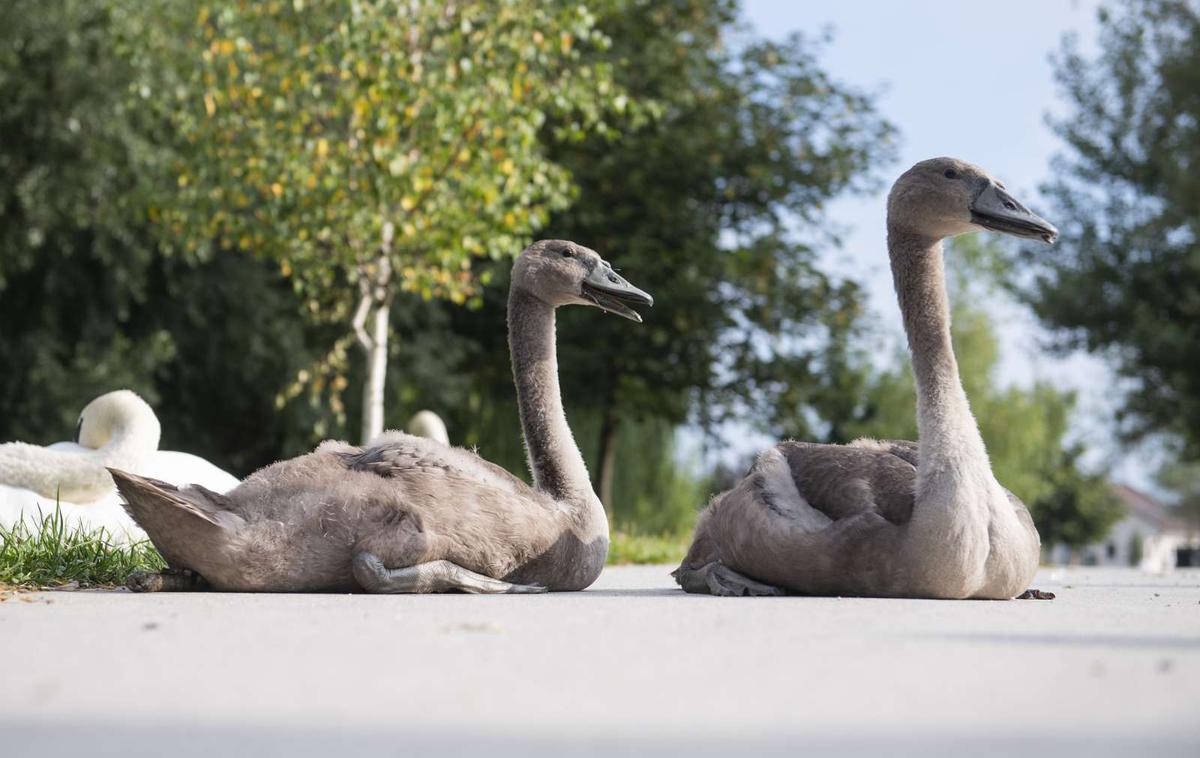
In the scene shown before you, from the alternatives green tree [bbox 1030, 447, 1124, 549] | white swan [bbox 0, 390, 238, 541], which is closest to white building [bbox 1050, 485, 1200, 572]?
green tree [bbox 1030, 447, 1124, 549]

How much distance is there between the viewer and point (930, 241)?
24.9ft

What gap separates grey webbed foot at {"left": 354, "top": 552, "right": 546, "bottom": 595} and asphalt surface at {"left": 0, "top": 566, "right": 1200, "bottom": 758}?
0.87m

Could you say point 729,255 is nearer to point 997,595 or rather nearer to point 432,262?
point 432,262

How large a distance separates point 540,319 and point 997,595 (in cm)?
301

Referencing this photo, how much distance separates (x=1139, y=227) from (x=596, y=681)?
26.8m

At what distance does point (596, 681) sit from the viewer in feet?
13.6

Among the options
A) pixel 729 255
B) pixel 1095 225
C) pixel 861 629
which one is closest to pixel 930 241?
pixel 861 629

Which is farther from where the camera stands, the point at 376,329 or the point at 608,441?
the point at 608,441

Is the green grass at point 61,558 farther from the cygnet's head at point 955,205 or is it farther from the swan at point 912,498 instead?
the cygnet's head at point 955,205

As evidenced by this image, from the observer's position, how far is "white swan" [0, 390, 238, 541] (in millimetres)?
8930

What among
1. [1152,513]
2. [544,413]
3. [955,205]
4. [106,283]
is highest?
[955,205]

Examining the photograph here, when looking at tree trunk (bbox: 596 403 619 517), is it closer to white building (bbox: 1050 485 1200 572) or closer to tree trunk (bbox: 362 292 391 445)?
tree trunk (bbox: 362 292 391 445)

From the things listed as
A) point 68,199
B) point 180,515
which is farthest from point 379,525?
point 68,199

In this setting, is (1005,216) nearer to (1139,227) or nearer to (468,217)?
(468,217)
